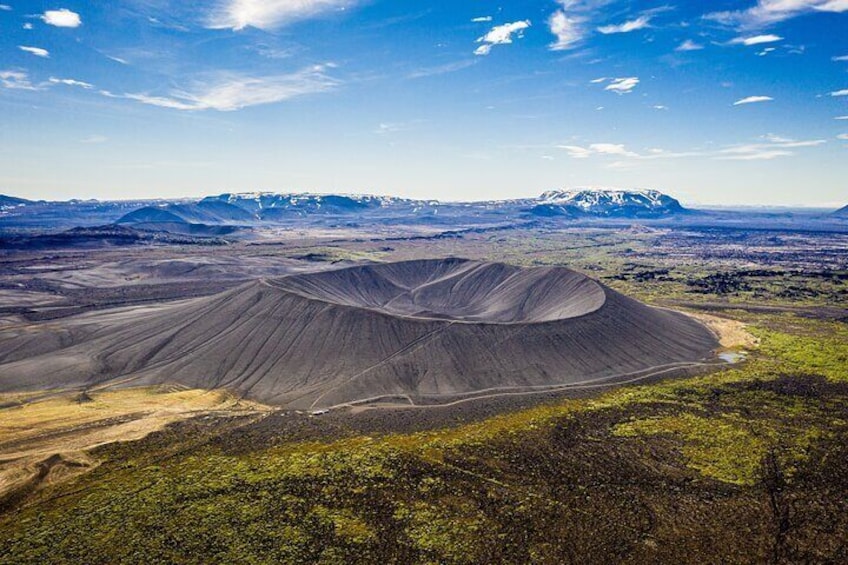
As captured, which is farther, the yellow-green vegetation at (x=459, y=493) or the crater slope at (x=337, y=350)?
the crater slope at (x=337, y=350)

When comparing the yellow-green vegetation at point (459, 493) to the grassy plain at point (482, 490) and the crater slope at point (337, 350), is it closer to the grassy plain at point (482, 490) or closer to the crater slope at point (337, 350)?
the grassy plain at point (482, 490)

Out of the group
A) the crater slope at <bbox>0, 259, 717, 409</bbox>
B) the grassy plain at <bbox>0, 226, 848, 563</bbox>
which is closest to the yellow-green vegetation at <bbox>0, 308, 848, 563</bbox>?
the grassy plain at <bbox>0, 226, 848, 563</bbox>

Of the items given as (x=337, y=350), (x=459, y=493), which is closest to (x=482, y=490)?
(x=459, y=493)

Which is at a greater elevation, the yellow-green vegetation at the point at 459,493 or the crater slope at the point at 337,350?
the crater slope at the point at 337,350

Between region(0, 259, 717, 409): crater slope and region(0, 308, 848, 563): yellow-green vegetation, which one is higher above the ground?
region(0, 259, 717, 409): crater slope

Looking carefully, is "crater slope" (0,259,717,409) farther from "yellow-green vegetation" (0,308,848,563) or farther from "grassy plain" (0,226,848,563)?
"yellow-green vegetation" (0,308,848,563)

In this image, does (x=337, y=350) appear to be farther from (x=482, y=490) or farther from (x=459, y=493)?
(x=482, y=490)

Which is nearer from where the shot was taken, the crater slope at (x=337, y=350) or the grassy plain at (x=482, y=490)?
the grassy plain at (x=482, y=490)

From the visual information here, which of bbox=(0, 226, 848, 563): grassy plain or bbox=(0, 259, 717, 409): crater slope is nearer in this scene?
bbox=(0, 226, 848, 563): grassy plain

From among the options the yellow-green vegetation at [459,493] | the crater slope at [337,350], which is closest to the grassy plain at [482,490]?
the yellow-green vegetation at [459,493]
